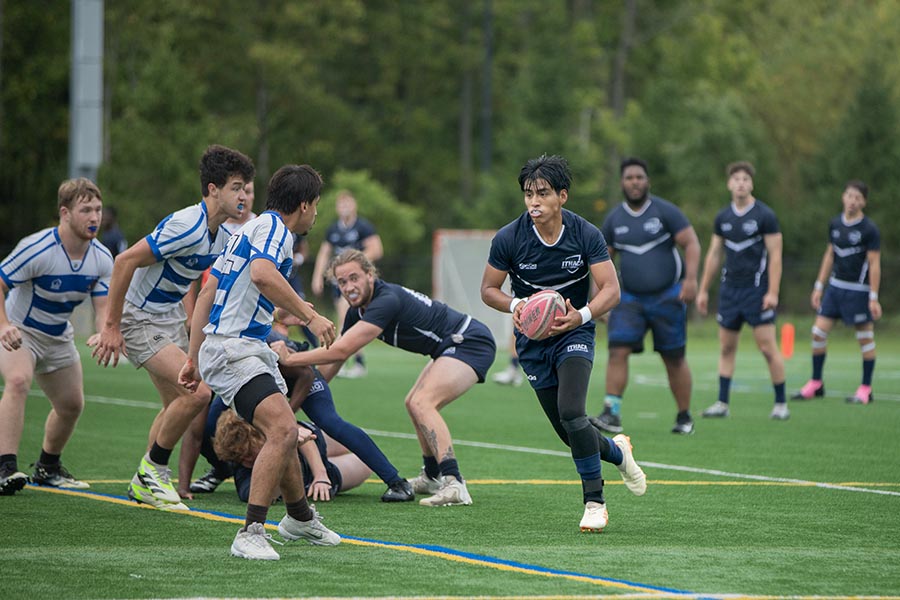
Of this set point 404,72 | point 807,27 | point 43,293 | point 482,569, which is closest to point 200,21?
point 404,72

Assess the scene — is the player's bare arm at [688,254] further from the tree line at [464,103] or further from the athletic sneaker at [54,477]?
the tree line at [464,103]

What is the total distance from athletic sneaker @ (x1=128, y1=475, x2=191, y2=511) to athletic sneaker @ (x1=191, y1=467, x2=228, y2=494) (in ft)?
2.14

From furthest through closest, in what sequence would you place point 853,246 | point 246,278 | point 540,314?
point 853,246 → point 540,314 → point 246,278

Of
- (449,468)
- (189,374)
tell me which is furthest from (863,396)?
(189,374)

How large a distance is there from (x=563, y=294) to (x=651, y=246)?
5148 mm

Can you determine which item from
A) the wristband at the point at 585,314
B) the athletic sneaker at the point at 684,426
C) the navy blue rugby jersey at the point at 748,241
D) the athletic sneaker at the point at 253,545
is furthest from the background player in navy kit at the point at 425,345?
the navy blue rugby jersey at the point at 748,241

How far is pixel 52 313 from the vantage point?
9.45m

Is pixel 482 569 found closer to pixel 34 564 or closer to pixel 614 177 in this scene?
pixel 34 564

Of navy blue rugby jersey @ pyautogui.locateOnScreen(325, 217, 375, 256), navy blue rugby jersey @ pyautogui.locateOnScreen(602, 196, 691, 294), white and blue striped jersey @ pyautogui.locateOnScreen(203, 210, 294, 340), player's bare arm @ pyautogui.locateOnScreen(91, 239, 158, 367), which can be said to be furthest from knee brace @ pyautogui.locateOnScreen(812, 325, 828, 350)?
white and blue striped jersey @ pyautogui.locateOnScreen(203, 210, 294, 340)

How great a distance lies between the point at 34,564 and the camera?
22.0ft

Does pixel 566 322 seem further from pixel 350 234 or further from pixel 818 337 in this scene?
pixel 350 234

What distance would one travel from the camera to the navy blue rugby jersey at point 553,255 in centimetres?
809

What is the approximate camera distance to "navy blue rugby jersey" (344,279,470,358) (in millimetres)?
9164

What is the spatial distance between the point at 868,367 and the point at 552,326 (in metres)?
10.1
